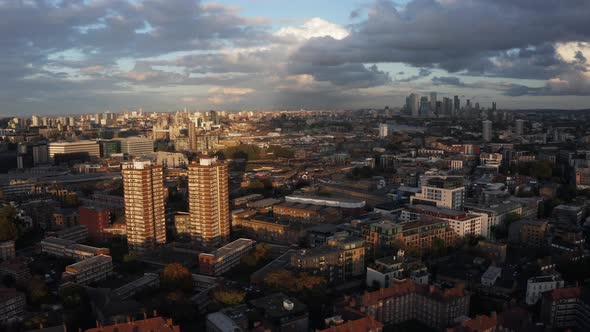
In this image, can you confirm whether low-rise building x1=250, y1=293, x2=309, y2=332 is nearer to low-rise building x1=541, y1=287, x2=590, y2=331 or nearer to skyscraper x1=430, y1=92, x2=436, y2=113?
low-rise building x1=541, y1=287, x2=590, y2=331

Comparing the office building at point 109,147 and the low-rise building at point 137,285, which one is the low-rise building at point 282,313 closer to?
the low-rise building at point 137,285

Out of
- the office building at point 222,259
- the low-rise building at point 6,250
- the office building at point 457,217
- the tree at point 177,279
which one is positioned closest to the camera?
the tree at point 177,279

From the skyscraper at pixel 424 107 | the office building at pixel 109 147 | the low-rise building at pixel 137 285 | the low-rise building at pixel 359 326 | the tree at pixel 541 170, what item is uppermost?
the skyscraper at pixel 424 107

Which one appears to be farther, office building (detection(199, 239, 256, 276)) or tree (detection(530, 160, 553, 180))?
tree (detection(530, 160, 553, 180))

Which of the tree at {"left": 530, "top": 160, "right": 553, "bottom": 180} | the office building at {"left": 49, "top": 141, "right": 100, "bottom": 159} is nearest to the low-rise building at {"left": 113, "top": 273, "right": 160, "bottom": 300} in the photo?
the tree at {"left": 530, "top": 160, "right": 553, "bottom": 180}

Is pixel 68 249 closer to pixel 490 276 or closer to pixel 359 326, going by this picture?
pixel 359 326

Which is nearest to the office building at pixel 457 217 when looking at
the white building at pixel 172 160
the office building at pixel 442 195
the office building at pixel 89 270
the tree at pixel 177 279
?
the office building at pixel 442 195
